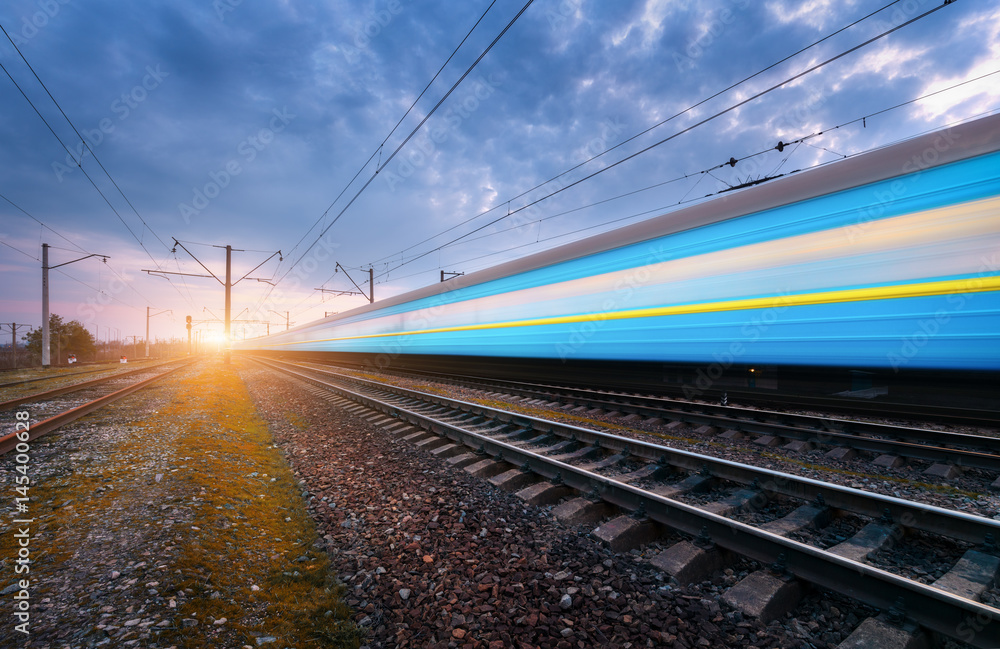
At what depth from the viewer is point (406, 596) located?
2582 mm

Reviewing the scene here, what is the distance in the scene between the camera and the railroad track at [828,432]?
175 inches

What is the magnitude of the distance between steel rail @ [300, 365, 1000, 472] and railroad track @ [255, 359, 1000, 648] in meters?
2.31

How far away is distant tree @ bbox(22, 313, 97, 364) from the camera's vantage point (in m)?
42.7

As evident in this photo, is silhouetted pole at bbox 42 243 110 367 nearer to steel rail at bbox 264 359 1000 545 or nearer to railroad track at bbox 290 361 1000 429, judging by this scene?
railroad track at bbox 290 361 1000 429

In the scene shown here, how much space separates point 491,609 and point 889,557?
2.52 metres

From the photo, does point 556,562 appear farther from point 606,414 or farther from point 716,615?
point 606,414

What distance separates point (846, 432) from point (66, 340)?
212 ft

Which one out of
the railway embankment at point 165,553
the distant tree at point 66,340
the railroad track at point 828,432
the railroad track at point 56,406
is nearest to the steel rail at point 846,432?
the railroad track at point 828,432

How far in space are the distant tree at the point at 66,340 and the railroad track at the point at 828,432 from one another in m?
56.5

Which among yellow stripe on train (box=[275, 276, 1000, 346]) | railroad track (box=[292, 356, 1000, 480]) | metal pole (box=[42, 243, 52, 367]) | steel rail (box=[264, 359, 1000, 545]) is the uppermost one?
metal pole (box=[42, 243, 52, 367])

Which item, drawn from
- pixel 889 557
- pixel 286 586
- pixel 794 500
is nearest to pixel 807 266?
pixel 794 500

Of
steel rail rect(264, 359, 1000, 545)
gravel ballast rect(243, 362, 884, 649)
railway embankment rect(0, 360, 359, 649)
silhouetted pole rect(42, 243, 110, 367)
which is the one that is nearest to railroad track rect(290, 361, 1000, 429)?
steel rail rect(264, 359, 1000, 545)

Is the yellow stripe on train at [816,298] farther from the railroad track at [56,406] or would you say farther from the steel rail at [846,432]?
the railroad track at [56,406]

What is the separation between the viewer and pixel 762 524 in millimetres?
3125
